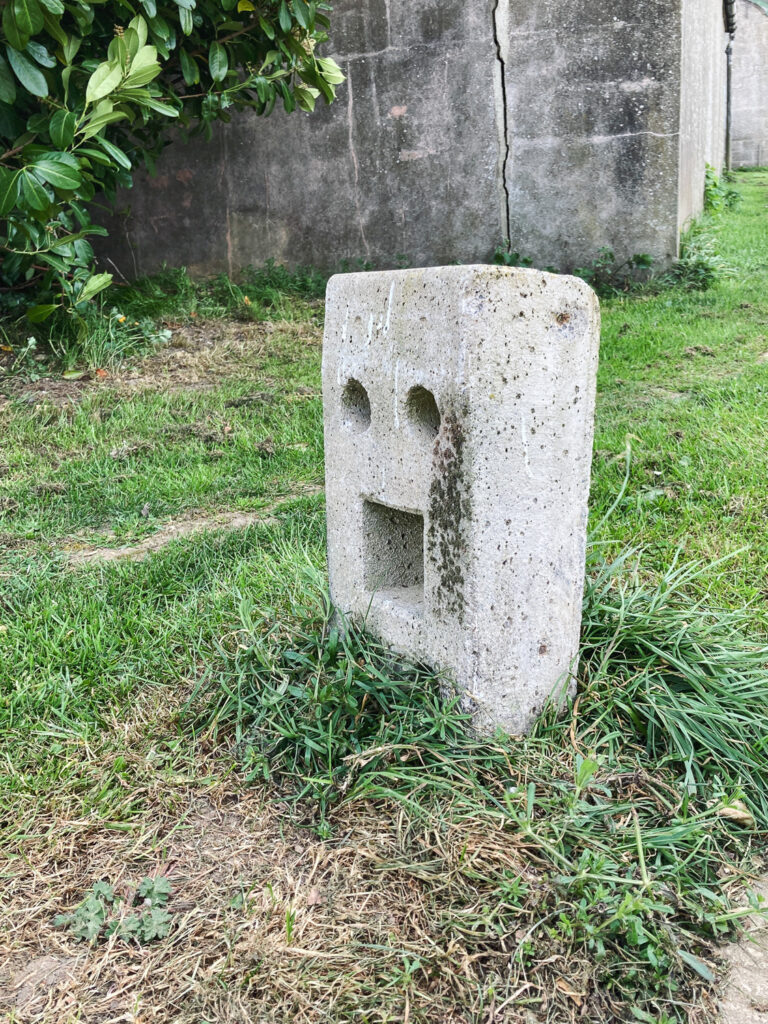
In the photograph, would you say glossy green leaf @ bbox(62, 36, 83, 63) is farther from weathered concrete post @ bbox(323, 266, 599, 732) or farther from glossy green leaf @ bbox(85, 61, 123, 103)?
weathered concrete post @ bbox(323, 266, 599, 732)

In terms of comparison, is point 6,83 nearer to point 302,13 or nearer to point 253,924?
point 302,13

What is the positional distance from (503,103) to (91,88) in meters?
3.49

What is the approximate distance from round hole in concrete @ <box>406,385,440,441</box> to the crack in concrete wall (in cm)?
508

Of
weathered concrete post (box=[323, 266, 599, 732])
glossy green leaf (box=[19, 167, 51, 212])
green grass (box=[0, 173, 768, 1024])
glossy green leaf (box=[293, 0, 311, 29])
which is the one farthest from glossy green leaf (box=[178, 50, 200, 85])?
weathered concrete post (box=[323, 266, 599, 732])

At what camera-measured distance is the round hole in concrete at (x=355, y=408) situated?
2.28m

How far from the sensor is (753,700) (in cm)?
217

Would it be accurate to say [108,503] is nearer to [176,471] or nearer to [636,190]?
[176,471]

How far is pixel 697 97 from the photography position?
7.77 m

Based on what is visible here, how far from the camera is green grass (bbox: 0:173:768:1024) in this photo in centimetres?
170

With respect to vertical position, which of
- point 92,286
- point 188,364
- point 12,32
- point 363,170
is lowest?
point 188,364

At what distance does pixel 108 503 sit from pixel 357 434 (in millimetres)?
1887

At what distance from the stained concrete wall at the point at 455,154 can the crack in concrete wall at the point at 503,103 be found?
0.01 metres

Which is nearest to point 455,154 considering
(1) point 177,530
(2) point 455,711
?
(1) point 177,530

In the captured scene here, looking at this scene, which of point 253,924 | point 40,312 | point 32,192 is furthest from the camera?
point 40,312
